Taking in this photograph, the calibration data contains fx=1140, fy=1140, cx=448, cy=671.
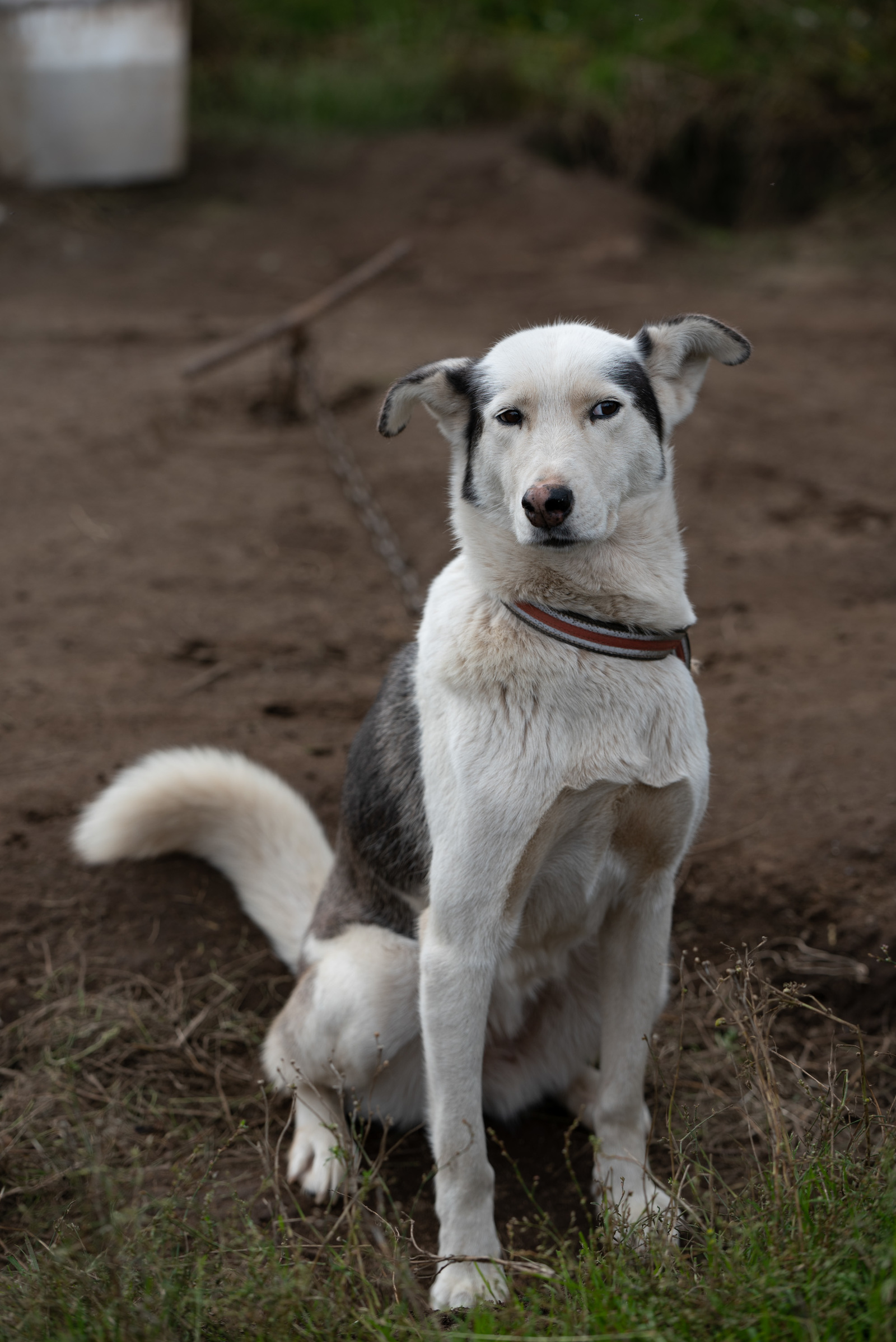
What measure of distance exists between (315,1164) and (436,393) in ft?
5.29

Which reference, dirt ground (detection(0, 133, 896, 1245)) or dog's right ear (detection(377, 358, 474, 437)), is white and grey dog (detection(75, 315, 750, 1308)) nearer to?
dog's right ear (detection(377, 358, 474, 437))

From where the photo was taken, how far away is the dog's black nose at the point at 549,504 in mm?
1880

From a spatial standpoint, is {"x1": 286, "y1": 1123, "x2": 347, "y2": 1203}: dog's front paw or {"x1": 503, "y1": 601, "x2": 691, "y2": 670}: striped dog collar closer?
{"x1": 503, "y1": 601, "x2": 691, "y2": 670}: striped dog collar

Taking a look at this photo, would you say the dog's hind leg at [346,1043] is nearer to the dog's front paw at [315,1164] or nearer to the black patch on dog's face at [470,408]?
the dog's front paw at [315,1164]

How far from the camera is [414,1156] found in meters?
2.53

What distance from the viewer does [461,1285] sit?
206 centimetres

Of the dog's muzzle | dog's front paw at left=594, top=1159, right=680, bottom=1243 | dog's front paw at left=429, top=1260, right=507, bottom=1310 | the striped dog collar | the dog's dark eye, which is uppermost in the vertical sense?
the dog's dark eye

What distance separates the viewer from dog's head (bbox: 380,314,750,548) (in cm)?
193

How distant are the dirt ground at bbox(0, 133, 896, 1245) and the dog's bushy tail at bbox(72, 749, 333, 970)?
7.5 inches

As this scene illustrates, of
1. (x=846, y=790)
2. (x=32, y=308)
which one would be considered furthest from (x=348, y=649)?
(x=32, y=308)

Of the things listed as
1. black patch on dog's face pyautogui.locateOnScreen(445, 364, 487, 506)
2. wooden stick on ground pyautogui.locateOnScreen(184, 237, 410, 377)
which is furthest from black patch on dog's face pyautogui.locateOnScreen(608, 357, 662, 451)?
wooden stick on ground pyautogui.locateOnScreen(184, 237, 410, 377)

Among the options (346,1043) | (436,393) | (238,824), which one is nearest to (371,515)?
(238,824)

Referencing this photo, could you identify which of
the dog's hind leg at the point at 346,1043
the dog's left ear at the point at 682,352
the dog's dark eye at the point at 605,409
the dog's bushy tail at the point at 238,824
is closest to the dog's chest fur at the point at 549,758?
the dog's hind leg at the point at 346,1043

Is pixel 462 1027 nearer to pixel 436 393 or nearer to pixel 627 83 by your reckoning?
pixel 436 393
